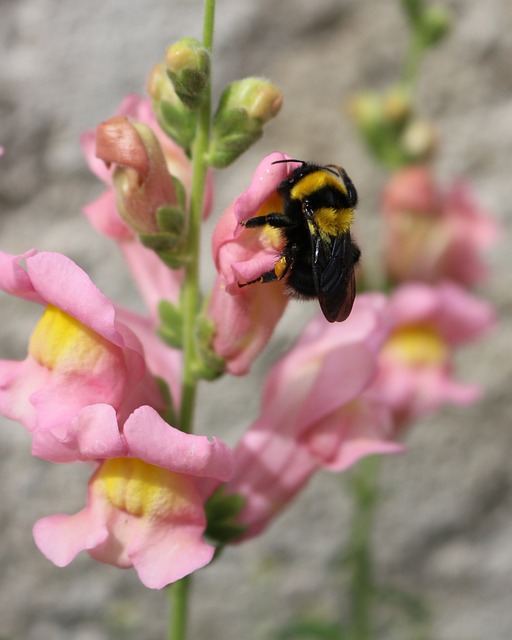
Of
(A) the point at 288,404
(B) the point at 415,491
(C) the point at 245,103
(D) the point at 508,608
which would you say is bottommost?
(D) the point at 508,608

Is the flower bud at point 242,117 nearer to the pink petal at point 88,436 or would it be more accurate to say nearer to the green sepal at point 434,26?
the pink petal at point 88,436

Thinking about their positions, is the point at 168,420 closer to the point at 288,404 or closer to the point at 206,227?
→ the point at 288,404

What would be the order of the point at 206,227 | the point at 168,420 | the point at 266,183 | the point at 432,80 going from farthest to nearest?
the point at 432,80 < the point at 206,227 < the point at 168,420 < the point at 266,183

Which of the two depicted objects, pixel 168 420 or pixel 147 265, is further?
pixel 147 265

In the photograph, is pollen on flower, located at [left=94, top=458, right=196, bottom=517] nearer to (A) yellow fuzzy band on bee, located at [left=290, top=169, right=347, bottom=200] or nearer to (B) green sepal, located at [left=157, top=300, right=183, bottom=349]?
(B) green sepal, located at [left=157, top=300, right=183, bottom=349]

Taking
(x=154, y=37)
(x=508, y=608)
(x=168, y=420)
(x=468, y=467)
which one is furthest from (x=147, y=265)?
(x=508, y=608)

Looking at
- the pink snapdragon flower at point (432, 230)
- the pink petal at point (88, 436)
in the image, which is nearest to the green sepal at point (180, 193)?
the pink petal at point (88, 436)

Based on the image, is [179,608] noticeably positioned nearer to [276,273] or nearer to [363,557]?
[276,273]

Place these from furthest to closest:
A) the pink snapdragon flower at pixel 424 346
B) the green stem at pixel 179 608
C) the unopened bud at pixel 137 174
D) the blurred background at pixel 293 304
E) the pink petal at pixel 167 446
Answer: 1. the blurred background at pixel 293 304
2. the pink snapdragon flower at pixel 424 346
3. the green stem at pixel 179 608
4. the unopened bud at pixel 137 174
5. the pink petal at pixel 167 446
